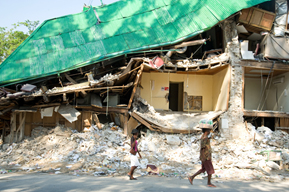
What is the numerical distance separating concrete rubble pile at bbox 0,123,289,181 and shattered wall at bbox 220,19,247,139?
0.54m

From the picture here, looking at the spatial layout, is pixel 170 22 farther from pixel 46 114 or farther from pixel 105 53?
pixel 46 114

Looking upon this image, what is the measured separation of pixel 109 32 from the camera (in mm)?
11562

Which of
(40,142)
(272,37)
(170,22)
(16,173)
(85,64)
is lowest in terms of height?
(16,173)

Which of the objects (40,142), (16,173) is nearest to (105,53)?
(40,142)

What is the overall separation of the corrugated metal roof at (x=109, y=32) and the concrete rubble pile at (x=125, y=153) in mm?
3035

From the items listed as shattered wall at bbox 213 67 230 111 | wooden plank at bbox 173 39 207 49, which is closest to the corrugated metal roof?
wooden plank at bbox 173 39 207 49

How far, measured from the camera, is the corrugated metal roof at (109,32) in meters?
10.3

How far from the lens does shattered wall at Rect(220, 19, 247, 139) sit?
11.0 m

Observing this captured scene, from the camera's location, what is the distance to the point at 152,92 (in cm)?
1334

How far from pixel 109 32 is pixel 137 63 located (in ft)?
9.14

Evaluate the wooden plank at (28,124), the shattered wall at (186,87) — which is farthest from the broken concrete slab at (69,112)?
the shattered wall at (186,87)

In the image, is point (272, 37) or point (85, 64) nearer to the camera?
point (85, 64)

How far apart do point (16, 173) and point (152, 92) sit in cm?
809

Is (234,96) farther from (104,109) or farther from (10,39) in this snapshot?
(10,39)
